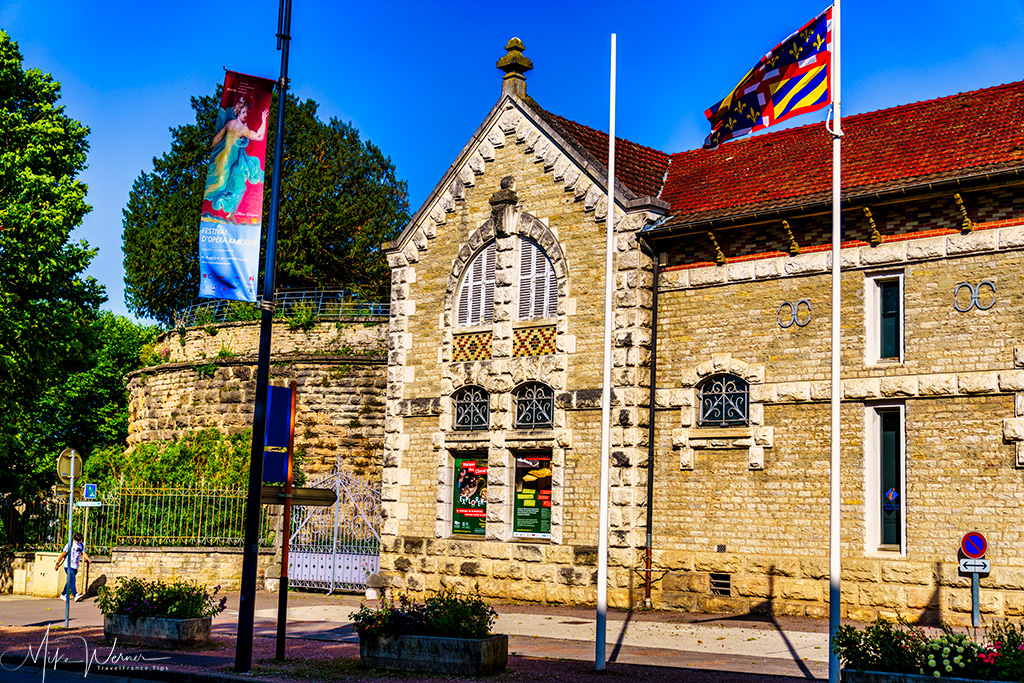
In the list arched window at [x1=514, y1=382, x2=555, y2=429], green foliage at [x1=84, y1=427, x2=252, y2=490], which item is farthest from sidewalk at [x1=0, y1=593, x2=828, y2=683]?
green foliage at [x1=84, y1=427, x2=252, y2=490]

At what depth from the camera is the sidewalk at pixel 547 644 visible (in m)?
13.2

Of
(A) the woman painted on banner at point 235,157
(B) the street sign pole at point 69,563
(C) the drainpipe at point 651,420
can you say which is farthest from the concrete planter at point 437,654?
(C) the drainpipe at point 651,420

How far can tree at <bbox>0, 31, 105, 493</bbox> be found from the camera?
81.1ft

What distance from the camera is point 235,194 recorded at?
1409cm

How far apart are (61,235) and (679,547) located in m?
15.5

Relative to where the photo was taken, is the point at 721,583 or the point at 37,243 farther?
the point at 37,243

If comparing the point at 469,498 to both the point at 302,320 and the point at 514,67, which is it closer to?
the point at 514,67

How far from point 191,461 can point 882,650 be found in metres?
28.3

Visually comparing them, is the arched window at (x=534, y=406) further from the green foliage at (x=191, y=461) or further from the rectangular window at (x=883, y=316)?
the green foliage at (x=191, y=461)

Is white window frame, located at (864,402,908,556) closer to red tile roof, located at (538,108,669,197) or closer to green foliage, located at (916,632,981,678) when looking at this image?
red tile roof, located at (538,108,669,197)

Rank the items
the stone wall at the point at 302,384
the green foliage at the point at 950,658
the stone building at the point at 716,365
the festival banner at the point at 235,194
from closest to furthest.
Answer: the green foliage at the point at 950,658, the festival banner at the point at 235,194, the stone building at the point at 716,365, the stone wall at the point at 302,384

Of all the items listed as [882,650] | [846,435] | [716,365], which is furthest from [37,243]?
[882,650]

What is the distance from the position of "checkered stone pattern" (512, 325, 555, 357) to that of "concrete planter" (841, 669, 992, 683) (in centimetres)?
1300

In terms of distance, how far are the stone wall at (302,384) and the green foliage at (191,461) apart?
619 mm
